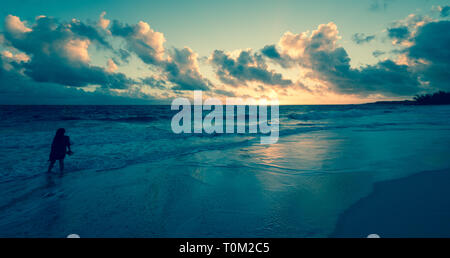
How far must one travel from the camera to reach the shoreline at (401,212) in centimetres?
321

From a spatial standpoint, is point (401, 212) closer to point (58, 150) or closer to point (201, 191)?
point (201, 191)

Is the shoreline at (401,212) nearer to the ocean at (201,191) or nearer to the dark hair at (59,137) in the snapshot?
the ocean at (201,191)

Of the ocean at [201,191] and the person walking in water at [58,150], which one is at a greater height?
the person walking in water at [58,150]

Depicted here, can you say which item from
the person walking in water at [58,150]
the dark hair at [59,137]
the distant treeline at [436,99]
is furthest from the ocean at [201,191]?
the distant treeline at [436,99]

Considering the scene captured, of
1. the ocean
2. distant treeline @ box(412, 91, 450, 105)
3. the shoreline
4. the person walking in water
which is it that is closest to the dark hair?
the person walking in water

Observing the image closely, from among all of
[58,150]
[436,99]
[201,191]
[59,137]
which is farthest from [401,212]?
[436,99]

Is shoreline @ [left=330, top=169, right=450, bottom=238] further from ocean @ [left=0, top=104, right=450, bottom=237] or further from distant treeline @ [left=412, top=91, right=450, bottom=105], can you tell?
distant treeline @ [left=412, top=91, right=450, bottom=105]


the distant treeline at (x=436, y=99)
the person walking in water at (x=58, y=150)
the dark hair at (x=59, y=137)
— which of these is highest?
the distant treeline at (x=436, y=99)

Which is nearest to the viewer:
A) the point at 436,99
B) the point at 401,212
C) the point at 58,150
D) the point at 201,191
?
the point at 401,212

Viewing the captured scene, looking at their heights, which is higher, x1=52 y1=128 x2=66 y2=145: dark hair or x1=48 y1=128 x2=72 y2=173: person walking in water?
x1=52 y1=128 x2=66 y2=145: dark hair

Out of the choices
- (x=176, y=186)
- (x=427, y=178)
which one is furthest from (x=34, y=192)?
(x=427, y=178)

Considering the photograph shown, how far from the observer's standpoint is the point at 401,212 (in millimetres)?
3732

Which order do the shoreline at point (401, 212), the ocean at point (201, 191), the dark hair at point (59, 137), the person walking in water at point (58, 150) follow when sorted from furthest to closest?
the dark hair at point (59, 137)
the person walking in water at point (58, 150)
the ocean at point (201, 191)
the shoreline at point (401, 212)

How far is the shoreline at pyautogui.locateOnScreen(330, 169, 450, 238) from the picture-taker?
3.21 meters
